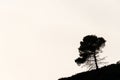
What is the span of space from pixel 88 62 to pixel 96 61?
6.50ft

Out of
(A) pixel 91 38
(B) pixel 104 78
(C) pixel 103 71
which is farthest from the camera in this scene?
(A) pixel 91 38

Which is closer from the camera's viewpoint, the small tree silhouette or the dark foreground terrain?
the dark foreground terrain

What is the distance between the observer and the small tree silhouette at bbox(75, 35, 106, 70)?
9131 centimetres

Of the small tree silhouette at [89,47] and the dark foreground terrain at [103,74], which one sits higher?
the small tree silhouette at [89,47]

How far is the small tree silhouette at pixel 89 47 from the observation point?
91.3 m

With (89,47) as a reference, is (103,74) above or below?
below

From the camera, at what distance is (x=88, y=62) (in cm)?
9212

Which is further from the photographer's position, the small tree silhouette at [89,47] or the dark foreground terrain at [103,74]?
the small tree silhouette at [89,47]

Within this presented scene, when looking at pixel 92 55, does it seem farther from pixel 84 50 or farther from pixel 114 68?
pixel 114 68

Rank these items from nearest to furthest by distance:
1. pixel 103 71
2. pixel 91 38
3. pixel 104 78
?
pixel 104 78 < pixel 103 71 < pixel 91 38

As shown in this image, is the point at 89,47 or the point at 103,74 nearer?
the point at 103,74

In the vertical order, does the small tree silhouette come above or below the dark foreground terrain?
above

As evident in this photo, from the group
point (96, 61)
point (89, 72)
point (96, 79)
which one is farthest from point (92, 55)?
point (96, 79)

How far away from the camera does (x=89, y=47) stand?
91.6m
